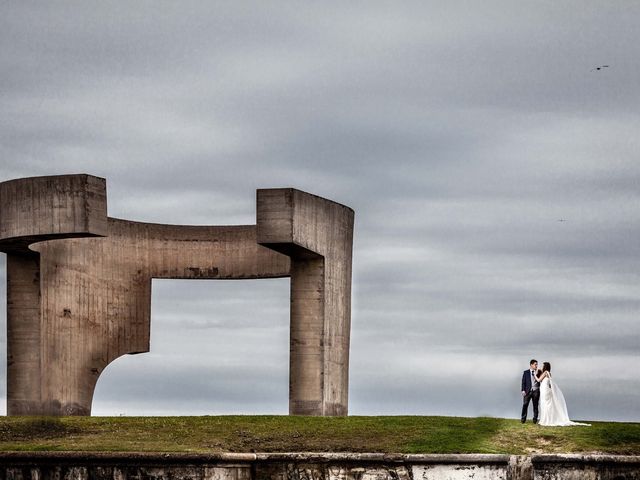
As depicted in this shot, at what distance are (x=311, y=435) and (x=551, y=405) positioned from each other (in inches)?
183

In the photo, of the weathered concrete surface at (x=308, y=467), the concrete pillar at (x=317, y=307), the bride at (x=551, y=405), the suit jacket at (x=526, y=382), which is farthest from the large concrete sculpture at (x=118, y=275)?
the weathered concrete surface at (x=308, y=467)

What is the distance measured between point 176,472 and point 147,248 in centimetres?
1207

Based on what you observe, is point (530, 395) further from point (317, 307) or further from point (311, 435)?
point (317, 307)

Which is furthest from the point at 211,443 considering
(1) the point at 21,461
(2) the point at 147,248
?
(2) the point at 147,248

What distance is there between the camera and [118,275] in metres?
29.7

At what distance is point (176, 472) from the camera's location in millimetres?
18828

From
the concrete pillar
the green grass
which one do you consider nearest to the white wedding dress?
the green grass

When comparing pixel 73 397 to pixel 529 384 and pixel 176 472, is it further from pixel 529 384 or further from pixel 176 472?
pixel 529 384

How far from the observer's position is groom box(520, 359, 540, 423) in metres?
22.2

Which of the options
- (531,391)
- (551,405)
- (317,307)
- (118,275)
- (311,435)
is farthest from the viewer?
(118,275)

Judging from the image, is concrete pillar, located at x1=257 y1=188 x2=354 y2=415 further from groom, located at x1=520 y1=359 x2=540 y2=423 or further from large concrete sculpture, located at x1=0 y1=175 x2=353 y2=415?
groom, located at x1=520 y1=359 x2=540 y2=423

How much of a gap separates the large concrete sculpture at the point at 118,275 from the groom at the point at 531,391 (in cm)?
588

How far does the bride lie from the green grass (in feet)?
1.19

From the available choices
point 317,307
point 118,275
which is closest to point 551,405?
point 317,307
